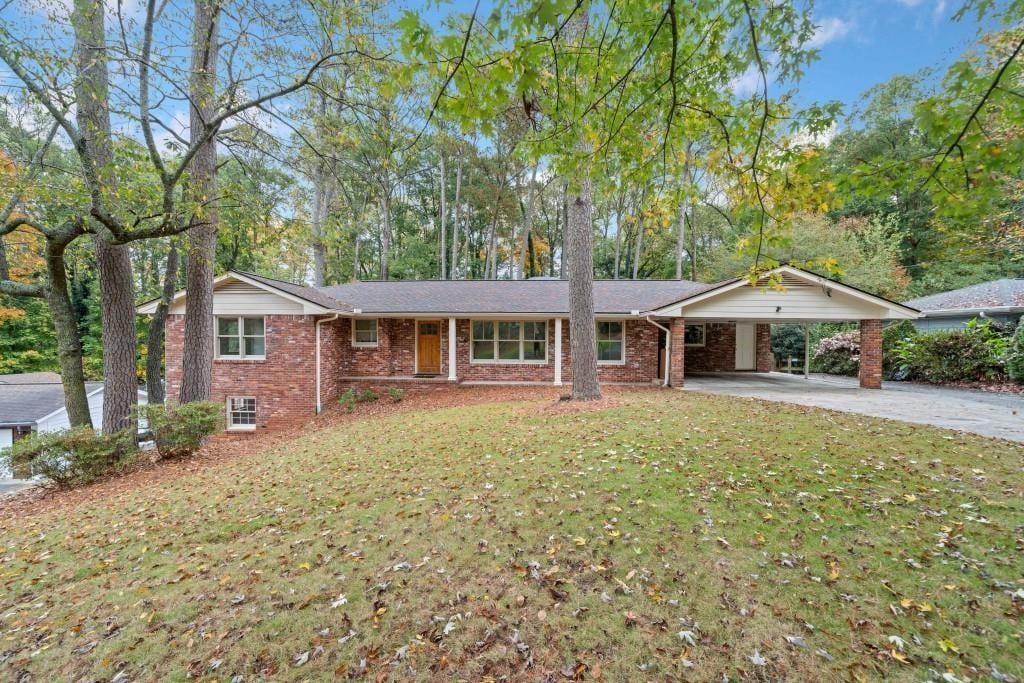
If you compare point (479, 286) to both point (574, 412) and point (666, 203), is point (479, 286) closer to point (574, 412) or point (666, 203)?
point (574, 412)

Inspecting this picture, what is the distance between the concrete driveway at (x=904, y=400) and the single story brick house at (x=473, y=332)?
3.82 feet

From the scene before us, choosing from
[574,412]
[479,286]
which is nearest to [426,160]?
[479,286]

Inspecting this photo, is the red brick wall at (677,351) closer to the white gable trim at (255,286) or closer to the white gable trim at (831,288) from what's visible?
the white gable trim at (831,288)

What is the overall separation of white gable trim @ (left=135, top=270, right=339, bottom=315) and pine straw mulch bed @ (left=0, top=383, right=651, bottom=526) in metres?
2.90

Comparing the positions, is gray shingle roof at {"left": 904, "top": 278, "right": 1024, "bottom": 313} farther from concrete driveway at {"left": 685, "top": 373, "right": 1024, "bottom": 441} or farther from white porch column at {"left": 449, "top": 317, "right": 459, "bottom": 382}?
white porch column at {"left": 449, "top": 317, "right": 459, "bottom": 382}

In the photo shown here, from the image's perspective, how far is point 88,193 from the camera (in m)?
5.95

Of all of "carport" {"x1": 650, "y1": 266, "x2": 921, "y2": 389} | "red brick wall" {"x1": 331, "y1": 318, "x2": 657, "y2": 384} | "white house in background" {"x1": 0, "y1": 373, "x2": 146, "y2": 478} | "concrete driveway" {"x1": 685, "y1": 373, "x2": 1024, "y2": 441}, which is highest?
"carport" {"x1": 650, "y1": 266, "x2": 921, "y2": 389}

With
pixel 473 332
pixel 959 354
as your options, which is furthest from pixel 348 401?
pixel 959 354

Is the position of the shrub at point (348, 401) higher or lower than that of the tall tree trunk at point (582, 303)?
lower

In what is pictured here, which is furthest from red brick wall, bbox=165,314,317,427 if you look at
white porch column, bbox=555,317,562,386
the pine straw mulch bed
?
white porch column, bbox=555,317,562,386

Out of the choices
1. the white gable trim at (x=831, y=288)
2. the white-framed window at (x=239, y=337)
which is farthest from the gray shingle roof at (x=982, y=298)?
the white-framed window at (x=239, y=337)

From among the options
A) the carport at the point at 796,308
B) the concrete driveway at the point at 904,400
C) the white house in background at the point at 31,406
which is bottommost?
the white house in background at the point at 31,406

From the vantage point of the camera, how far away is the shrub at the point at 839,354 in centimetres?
1584

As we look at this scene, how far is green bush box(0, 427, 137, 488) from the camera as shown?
6.62 metres
